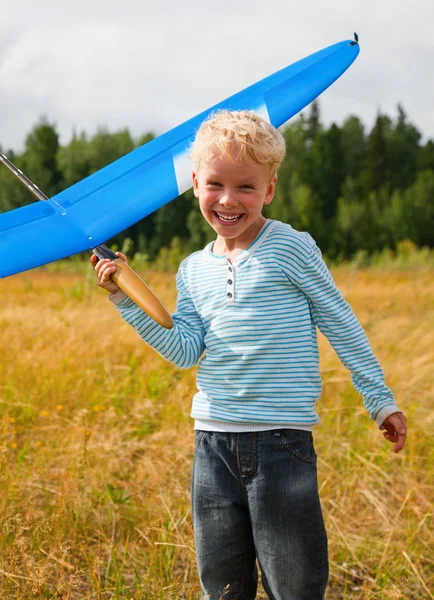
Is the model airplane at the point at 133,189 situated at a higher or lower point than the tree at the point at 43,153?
lower

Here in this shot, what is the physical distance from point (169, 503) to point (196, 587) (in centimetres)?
31

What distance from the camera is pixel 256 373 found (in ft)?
5.44

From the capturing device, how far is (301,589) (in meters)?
1.62

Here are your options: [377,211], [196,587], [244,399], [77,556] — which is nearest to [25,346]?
[77,556]

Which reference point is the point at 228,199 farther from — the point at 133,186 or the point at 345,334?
the point at 345,334

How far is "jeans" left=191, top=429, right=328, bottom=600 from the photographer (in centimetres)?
161

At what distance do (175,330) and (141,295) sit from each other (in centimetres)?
27

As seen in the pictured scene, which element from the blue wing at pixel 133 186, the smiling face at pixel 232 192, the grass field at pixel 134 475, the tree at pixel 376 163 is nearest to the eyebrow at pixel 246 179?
the smiling face at pixel 232 192

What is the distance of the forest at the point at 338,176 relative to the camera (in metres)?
28.7

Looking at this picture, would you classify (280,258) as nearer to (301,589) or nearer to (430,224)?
(301,589)

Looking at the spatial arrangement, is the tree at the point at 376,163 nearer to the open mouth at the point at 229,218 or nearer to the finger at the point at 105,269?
the open mouth at the point at 229,218

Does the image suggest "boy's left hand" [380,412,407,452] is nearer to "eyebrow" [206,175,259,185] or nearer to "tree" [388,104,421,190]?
"eyebrow" [206,175,259,185]

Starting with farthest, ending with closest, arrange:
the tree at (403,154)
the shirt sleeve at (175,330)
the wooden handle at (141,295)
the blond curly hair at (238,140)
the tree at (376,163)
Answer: the tree at (403,154) < the tree at (376,163) < the shirt sleeve at (175,330) < the blond curly hair at (238,140) < the wooden handle at (141,295)

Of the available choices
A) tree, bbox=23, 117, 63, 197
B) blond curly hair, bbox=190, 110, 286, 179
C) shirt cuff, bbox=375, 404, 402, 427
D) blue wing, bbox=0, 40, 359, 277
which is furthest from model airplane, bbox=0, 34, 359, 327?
tree, bbox=23, 117, 63, 197
